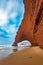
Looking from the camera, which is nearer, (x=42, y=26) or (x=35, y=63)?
(x=35, y=63)

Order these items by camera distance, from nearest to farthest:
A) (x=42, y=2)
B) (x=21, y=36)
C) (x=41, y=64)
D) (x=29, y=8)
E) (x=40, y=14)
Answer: (x=41, y=64)
(x=42, y=2)
(x=40, y=14)
(x=29, y=8)
(x=21, y=36)

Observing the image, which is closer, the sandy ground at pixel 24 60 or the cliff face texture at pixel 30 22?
the sandy ground at pixel 24 60

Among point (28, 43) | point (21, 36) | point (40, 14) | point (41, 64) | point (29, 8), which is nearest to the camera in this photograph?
point (41, 64)

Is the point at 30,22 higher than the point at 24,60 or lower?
higher

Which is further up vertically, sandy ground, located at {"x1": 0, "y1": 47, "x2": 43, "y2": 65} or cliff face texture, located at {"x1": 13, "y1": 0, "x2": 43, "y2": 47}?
cliff face texture, located at {"x1": 13, "y1": 0, "x2": 43, "y2": 47}

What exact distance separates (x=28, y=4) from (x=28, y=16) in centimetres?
79

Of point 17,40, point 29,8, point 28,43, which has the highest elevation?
point 29,8

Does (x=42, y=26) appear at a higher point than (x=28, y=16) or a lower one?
lower

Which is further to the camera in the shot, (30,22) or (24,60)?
(30,22)

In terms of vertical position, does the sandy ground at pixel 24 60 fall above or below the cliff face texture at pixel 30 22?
below

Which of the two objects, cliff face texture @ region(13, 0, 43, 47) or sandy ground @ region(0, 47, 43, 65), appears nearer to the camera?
sandy ground @ region(0, 47, 43, 65)

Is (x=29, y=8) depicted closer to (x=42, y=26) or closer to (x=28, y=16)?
(x=28, y=16)

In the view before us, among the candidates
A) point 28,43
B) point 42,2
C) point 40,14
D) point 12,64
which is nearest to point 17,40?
point 28,43

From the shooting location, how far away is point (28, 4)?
Answer: 8.81 metres
